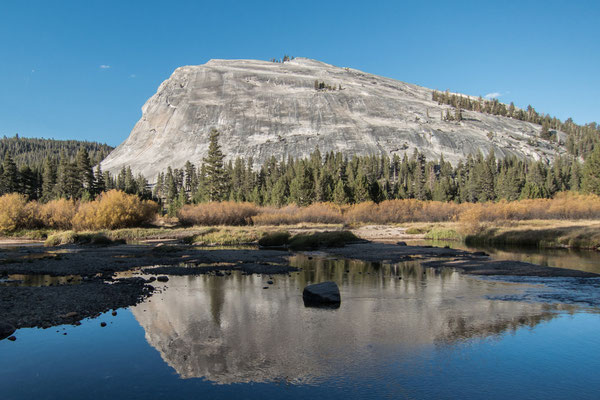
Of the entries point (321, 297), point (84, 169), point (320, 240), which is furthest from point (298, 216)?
point (321, 297)

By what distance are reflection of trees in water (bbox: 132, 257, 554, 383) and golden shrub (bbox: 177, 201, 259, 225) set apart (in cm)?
4123

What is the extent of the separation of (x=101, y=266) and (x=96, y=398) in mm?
17474

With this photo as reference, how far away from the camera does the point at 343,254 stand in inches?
1199

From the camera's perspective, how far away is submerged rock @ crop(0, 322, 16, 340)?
1070 centimetres

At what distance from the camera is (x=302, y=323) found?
11797 mm

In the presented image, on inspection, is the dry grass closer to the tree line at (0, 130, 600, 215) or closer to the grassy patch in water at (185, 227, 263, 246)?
the grassy patch in water at (185, 227, 263, 246)

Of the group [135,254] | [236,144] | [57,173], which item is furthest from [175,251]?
[236,144]

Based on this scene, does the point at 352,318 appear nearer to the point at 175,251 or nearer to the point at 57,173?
the point at 175,251

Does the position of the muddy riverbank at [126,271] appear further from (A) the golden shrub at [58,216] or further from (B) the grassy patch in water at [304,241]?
(A) the golden shrub at [58,216]

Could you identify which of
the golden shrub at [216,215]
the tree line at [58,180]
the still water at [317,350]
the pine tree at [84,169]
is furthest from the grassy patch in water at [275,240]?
the pine tree at [84,169]

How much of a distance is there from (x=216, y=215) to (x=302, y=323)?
4922 centimetres

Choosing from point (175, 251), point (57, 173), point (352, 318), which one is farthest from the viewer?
point (57, 173)

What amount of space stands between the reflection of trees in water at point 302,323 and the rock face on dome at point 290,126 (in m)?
130

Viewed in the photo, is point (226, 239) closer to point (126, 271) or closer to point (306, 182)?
point (126, 271)
